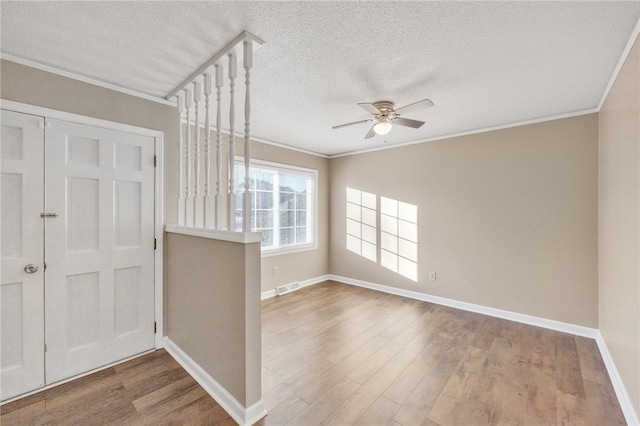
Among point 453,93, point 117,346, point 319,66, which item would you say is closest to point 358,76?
point 319,66

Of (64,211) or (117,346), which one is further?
(117,346)

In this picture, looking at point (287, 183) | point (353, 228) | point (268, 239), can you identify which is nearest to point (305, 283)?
point (268, 239)

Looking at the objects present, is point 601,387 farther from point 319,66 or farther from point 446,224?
point 319,66

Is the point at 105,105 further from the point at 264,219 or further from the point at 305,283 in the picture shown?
the point at 305,283

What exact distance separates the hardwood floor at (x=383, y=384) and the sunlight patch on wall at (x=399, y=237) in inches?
50.2

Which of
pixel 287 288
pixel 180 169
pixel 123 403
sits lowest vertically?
pixel 123 403

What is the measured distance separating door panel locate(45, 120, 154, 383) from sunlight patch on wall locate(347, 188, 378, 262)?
3.27 m

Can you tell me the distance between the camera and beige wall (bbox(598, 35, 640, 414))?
1.75 m

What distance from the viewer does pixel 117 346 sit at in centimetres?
247

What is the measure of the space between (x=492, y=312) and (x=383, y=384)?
225 cm

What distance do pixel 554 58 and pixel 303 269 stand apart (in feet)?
13.4

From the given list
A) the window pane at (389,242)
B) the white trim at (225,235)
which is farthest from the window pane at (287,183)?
the white trim at (225,235)

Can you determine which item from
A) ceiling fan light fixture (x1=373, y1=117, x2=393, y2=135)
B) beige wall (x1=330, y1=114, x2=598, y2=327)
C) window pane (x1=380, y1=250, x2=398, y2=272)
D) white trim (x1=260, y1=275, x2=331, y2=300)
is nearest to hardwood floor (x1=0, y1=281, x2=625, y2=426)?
beige wall (x1=330, y1=114, x2=598, y2=327)

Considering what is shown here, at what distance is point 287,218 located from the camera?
188 inches
